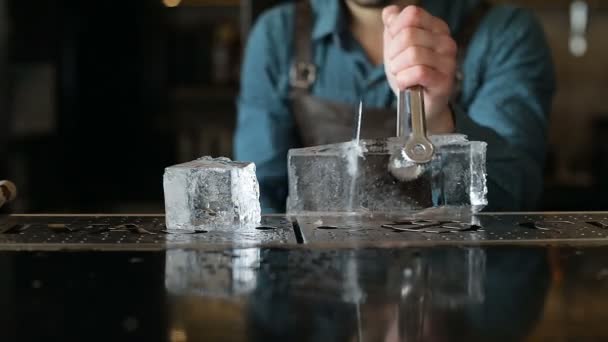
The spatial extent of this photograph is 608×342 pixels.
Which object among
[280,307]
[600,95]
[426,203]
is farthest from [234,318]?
[600,95]

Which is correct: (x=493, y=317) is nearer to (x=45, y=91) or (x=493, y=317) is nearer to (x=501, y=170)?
(x=501, y=170)

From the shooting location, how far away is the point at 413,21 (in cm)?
79

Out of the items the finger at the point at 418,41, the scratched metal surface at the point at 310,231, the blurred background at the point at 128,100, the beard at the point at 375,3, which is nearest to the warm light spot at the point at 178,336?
the scratched metal surface at the point at 310,231

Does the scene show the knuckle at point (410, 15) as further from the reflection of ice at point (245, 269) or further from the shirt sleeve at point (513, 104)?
the reflection of ice at point (245, 269)

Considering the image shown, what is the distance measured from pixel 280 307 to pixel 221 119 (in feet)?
5.57

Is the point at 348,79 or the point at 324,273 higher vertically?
the point at 348,79

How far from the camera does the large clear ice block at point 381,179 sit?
0.75 meters

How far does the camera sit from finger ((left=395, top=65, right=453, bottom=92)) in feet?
2.54

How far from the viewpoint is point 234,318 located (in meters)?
0.40

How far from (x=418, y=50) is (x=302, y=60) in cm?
47

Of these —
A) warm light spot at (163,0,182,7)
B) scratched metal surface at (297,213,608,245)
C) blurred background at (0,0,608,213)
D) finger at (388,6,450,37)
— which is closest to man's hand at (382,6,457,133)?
finger at (388,6,450,37)

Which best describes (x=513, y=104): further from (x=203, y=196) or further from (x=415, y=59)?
(x=203, y=196)

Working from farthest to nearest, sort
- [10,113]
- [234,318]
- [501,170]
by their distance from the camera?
[10,113]
[501,170]
[234,318]

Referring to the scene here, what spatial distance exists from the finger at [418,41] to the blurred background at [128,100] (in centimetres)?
104
